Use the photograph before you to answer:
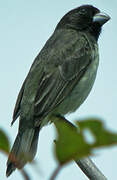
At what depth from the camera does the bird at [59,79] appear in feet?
14.7

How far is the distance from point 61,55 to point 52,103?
0.94 meters

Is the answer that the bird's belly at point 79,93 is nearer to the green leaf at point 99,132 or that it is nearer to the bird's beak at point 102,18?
the bird's beak at point 102,18

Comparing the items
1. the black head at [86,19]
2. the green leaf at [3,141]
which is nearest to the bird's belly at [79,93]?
the black head at [86,19]

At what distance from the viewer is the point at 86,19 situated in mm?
6012

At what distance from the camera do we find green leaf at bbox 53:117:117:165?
2.36ft

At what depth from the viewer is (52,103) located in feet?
15.1

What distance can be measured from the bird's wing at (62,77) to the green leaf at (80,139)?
3629 mm

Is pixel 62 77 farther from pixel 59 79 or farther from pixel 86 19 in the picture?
→ pixel 86 19

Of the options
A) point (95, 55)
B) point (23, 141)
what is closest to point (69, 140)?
point (23, 141)

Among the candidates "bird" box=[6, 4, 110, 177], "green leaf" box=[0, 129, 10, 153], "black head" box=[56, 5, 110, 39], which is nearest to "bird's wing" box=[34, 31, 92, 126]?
"bird" box=[6, 4, 110, 177]

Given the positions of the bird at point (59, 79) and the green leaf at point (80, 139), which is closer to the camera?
the green leaf at point (80, 139)

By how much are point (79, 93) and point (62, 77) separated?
1.05 ft

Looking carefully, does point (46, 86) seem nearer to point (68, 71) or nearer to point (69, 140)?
point (68, 71)

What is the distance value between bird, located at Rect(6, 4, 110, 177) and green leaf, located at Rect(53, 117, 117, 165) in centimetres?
320
